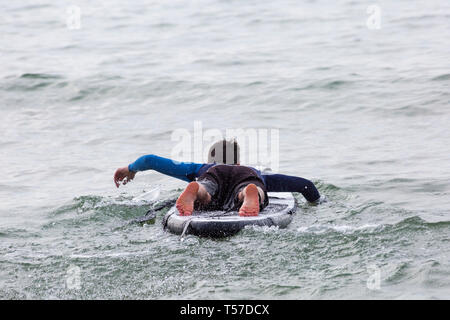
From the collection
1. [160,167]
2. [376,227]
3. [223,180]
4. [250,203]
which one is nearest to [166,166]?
[160,167]

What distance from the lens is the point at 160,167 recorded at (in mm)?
7543

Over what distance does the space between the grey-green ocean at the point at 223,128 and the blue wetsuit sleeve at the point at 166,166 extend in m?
0.52

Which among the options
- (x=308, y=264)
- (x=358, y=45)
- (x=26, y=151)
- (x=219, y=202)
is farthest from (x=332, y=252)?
(x=358, y=45)

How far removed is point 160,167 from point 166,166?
6cm

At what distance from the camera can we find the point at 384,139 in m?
11.2

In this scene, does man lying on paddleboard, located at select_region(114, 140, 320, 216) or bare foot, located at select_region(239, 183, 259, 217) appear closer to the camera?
bare foot, located at select_region(239, 183, 259, 217)

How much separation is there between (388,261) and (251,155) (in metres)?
4.83

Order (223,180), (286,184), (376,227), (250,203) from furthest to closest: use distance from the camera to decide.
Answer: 1. (286,184)
2. (223,180)
3. (376,227)
4. (250,203)

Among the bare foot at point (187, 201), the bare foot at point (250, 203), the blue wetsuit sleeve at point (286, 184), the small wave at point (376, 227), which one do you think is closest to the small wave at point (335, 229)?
the small wave at point (376, 227)

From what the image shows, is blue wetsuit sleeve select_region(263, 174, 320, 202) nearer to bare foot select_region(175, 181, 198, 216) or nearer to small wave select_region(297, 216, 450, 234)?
small wave select_region(297, 216, 450, 234)

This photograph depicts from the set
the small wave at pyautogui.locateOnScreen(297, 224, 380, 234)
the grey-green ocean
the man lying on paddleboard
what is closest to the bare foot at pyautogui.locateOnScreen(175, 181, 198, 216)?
the man lying on paddleboard

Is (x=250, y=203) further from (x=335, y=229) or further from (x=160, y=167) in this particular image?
(x=160, y=167)

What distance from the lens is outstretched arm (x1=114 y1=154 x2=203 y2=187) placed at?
749 cm

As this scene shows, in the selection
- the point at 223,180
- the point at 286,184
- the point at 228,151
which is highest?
the point at 228,151
